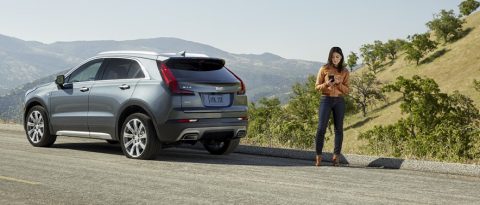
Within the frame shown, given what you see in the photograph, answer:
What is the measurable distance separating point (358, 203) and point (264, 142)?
6.65 meters

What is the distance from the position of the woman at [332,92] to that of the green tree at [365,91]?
83533 millimetres

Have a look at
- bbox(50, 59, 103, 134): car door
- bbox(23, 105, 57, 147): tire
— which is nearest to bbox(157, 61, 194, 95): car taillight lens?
bbox(50, 59, 103, 134): car door

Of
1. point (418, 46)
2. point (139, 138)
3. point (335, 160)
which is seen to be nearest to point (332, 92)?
point (335, 160)

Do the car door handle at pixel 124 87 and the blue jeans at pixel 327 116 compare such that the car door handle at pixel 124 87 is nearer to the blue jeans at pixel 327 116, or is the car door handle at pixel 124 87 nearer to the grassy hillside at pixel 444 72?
the blue jeans at pixel 327 116

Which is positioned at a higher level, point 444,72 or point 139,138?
point 444,72

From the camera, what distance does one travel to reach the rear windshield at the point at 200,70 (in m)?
9.18

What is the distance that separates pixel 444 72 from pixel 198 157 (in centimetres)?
10320

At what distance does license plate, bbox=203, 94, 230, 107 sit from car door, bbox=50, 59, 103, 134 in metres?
2.26

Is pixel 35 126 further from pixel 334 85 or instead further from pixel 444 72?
pixel 444 72

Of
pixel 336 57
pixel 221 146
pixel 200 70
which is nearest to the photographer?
pixel 336 57

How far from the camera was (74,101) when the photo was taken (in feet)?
34.2

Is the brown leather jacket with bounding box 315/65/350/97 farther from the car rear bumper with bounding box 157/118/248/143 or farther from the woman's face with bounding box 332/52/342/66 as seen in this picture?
the car rear bumper with bounding box 157/118/248/143

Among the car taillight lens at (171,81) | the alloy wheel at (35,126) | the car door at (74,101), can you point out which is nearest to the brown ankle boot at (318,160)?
the car taillight lens at (171,81)

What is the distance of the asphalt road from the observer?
595 centimetres
